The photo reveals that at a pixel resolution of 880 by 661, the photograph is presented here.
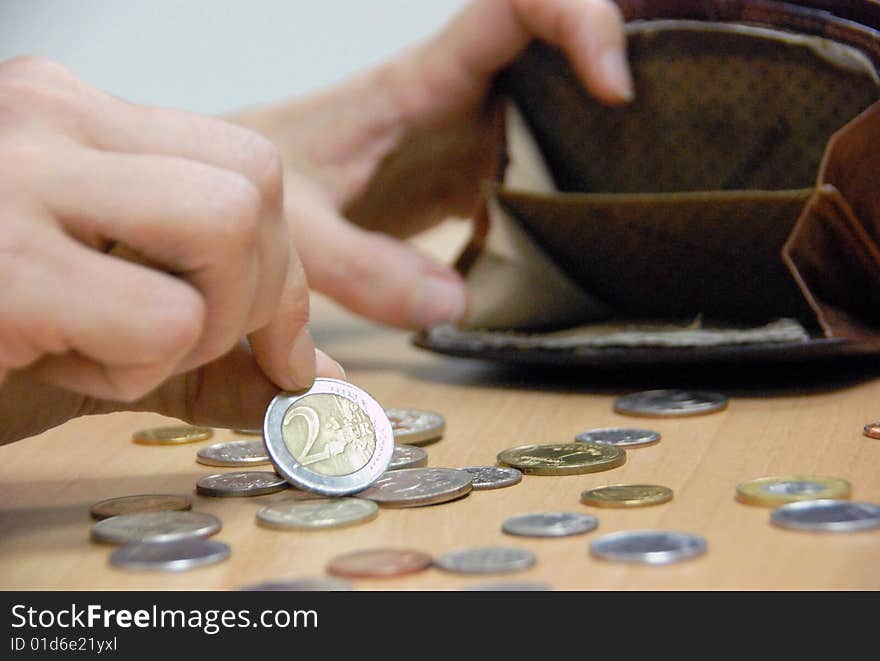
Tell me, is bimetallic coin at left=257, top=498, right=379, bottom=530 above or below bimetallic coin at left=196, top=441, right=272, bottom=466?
below

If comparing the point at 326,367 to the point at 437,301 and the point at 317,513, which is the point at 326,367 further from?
the point at 437,301

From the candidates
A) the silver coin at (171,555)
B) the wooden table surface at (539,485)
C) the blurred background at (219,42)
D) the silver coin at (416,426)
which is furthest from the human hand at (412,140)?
the blurred background at (219,42)

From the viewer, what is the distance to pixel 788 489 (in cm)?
64

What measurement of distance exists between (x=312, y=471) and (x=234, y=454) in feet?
0.40

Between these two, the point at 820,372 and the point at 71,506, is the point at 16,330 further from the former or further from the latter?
the point at 820,372

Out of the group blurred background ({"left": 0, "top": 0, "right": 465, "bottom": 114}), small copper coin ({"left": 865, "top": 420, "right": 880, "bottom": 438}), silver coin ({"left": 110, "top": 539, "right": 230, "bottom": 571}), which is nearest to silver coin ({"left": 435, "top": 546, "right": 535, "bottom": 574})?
silver coin ({"left": 110, "top": 539, "right": 230, "bottom": 571})

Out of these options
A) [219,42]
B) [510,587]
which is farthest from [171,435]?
[219,42]

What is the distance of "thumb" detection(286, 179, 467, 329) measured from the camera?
1.17m

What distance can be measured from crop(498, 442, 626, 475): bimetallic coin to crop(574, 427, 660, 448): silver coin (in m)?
0.02

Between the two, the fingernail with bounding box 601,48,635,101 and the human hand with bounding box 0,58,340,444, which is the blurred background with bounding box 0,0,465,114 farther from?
the human hand with bounding box 0,58,340,444

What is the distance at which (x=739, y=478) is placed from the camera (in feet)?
2.26
